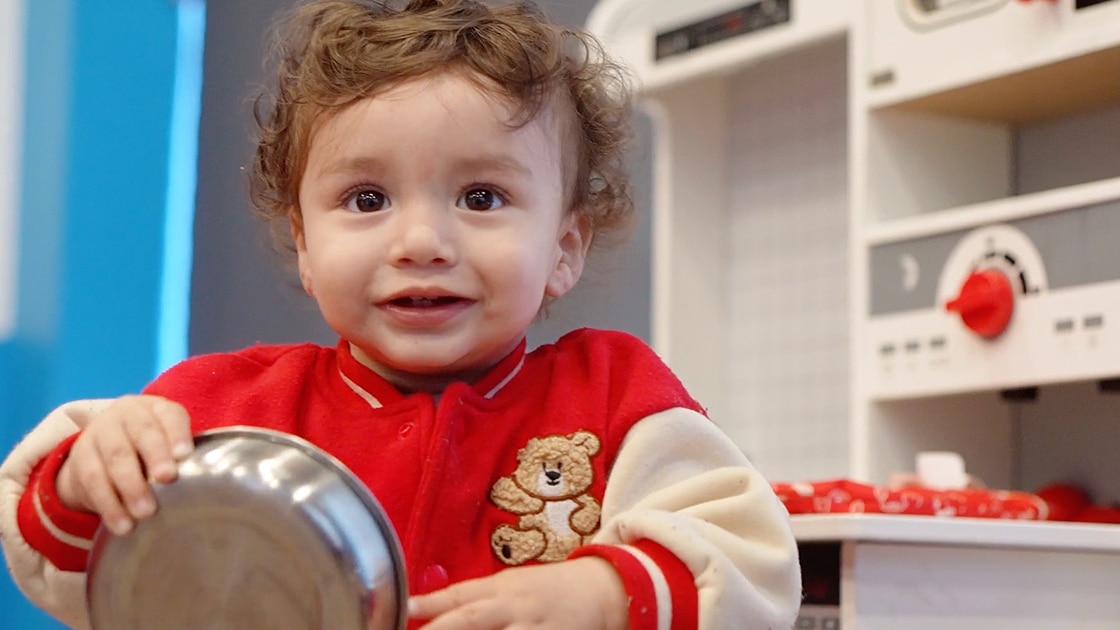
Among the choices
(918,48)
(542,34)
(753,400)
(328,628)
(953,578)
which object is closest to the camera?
(328,628)

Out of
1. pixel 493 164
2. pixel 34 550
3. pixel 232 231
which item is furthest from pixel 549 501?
pixel 232 231

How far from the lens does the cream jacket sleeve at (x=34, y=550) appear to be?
0.87 meters

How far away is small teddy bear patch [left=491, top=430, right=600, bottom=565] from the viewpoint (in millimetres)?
844

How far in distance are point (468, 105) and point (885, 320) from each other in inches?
31.0

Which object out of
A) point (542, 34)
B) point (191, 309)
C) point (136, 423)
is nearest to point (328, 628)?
point (136, 423)

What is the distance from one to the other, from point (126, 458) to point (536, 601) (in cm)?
21

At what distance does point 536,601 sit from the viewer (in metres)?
0.71

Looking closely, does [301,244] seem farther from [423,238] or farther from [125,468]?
[125,468]

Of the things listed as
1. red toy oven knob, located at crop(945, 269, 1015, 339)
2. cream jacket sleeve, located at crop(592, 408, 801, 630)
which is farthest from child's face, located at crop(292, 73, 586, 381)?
red toy oven knob, located at crop(945, 269, 1015, 339)

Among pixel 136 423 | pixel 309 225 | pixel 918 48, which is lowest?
pixel 136 423

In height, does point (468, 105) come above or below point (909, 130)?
below

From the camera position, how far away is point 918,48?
5.08 ft

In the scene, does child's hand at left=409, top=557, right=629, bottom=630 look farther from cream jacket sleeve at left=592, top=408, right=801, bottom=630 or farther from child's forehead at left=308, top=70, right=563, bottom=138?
child's forehead at left=308, top=70, right=563, bottom=138

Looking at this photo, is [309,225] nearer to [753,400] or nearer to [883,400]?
[883,400]
